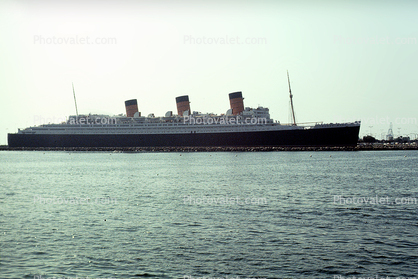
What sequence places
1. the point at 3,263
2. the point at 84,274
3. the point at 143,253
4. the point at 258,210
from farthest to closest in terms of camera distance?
the point at 258,210
the point at 143,253
the point at 3,263
the point at 84,274

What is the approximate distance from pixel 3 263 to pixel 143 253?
4.31 m

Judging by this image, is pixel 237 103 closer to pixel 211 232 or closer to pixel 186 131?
pixel 186 131

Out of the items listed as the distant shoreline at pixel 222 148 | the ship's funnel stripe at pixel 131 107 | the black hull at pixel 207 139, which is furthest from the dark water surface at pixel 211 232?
the ship's funnel stripe at pixel 131 107

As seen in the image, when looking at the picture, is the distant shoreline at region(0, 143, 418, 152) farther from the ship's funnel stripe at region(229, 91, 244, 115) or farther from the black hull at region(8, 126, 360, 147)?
the ship's funnel stripe at region(229, 91, 244, 115)

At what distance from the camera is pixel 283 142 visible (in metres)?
91.8

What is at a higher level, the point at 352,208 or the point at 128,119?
the point at 128,119

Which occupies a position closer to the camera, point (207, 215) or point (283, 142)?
point (207, 215)

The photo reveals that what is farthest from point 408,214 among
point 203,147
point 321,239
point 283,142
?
point 203,147

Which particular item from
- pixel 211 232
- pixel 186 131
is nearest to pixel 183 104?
pixel 186 131

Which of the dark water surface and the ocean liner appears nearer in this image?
the dark water surface

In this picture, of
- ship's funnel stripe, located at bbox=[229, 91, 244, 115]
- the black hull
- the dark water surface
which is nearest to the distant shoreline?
the black hull

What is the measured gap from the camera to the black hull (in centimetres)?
8712

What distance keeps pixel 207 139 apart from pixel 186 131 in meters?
5.95

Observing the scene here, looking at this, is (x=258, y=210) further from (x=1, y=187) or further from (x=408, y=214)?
(x=1, y=187)
